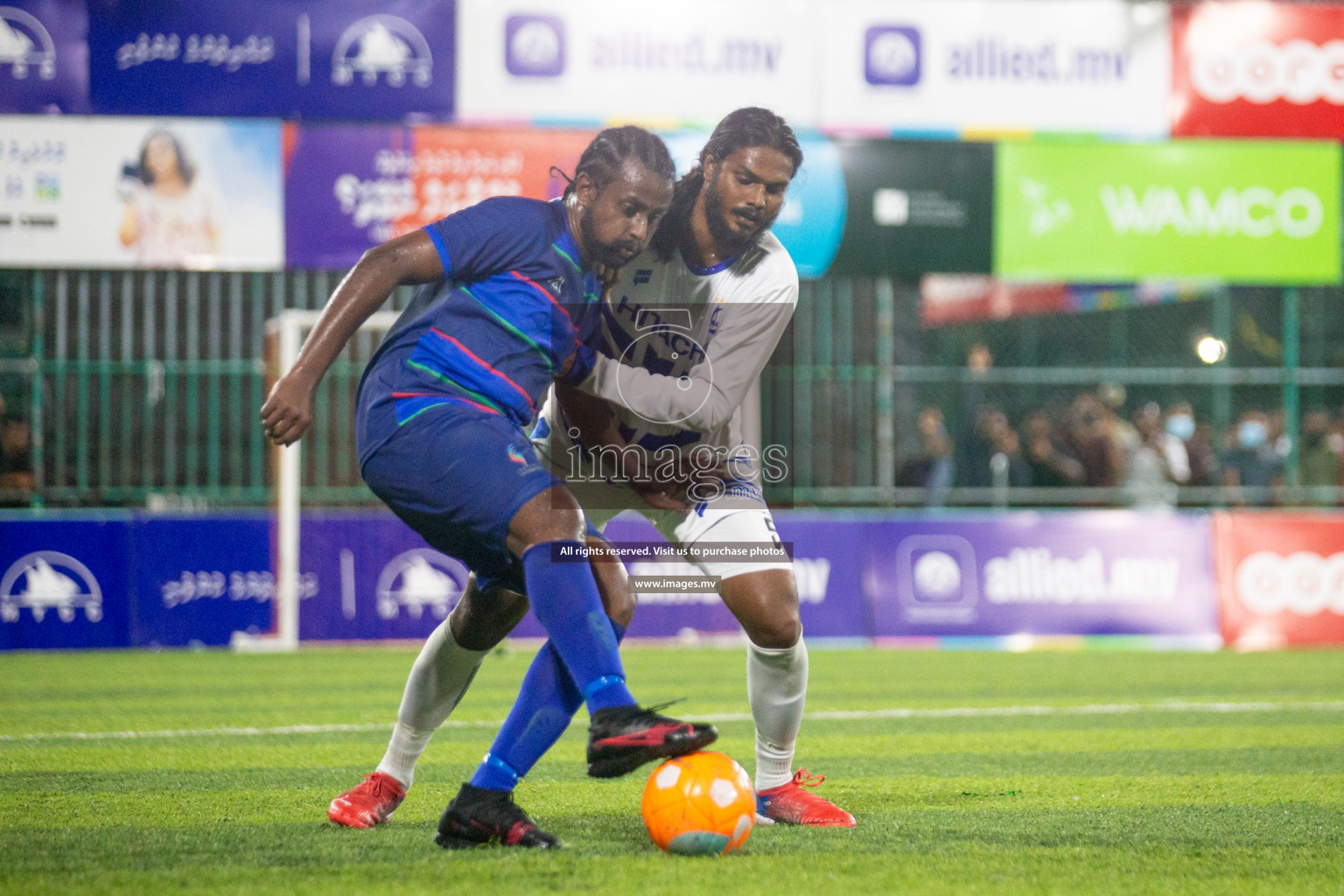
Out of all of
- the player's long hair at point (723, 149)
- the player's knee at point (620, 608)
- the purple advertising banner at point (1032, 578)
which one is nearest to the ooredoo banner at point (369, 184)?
the purple advertising banner at point (1032, 578)

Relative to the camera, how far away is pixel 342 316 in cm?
349

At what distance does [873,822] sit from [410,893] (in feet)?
5.24

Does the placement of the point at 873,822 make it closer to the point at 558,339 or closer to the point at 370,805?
the point at 370,805

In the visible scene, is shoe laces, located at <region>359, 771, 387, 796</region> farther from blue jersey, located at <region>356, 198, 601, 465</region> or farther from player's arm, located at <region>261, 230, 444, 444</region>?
player's arm, located at <region>261, 230, 444, 444</region>

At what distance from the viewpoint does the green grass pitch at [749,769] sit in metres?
3.40

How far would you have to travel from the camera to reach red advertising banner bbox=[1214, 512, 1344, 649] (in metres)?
12.1

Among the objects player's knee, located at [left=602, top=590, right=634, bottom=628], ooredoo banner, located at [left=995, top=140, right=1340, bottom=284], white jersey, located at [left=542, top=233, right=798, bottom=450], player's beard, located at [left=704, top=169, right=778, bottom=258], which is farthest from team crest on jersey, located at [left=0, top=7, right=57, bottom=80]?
player's knee, located at [left=602, top=590, right=634, bottom=628]

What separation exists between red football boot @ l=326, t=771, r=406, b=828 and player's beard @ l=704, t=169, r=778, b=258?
1.85 metres

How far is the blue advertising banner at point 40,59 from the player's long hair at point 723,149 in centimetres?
873

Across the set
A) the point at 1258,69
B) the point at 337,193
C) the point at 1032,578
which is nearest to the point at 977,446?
the point at 1032,578

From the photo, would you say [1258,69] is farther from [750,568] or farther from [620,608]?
[620,608]

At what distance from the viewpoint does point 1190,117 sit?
1238 cm

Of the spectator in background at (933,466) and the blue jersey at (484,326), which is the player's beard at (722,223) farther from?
the spectator in background at (933,466)

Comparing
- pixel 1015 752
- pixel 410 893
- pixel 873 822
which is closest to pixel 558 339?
pixel 410 893
